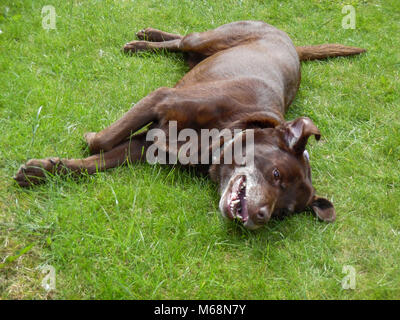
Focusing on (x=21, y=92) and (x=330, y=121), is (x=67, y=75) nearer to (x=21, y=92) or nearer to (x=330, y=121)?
(x=21, y=92)

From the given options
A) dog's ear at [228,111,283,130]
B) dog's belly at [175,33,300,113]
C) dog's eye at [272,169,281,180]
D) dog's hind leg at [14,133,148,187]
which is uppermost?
dog's belly at [175,33,300,113]

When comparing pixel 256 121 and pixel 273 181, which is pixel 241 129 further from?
pixel 273 181

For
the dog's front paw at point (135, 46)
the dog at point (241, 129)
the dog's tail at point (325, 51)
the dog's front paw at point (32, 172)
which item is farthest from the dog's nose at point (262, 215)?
the dog's tail at point (325, 51)

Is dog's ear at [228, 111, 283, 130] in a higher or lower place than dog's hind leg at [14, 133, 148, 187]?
higher

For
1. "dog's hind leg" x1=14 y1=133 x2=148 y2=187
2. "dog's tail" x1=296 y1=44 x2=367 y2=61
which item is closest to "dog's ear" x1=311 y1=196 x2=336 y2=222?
"dog's hind leg" x1=14 y1=133 x2=148 y2=187

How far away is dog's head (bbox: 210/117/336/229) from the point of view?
120 inches

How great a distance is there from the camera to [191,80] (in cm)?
409

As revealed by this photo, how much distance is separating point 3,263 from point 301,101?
3.34m

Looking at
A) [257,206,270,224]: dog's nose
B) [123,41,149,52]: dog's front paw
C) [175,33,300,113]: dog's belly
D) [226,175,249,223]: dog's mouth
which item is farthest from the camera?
[123,41,149,52]: dog's front paw

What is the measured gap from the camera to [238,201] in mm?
3117

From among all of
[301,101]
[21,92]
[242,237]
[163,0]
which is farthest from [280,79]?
[163,0]

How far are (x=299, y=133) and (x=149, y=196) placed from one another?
1157 mm

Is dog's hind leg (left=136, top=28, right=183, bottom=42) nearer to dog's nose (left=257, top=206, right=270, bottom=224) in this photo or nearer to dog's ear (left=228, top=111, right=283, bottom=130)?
dog's ear (left=228, top=111, right=283, bottom=130)

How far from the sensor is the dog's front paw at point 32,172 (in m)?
3.03
